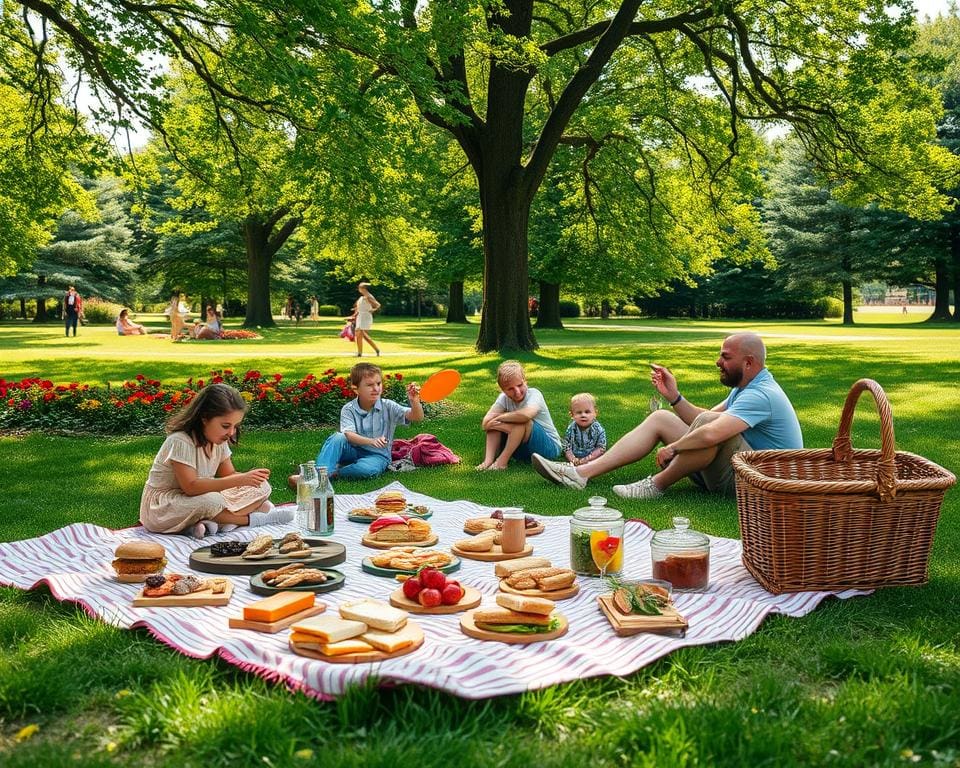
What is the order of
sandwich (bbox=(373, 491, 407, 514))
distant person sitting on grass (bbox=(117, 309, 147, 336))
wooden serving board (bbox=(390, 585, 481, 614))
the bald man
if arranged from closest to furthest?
wooden serving board (bbox=(390, 585, 481, 614)) < the bald man < sandwich (bbox=(373, 491, 407, 514)) < distant person sitting on grass (bbox=(117, 309, 147, 336))

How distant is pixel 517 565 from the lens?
4797mm

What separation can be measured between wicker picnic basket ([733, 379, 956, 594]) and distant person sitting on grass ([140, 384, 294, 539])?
3.10 metres

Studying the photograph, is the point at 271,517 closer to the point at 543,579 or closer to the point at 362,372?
the point at 362,372

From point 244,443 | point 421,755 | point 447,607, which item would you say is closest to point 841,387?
point 244,443

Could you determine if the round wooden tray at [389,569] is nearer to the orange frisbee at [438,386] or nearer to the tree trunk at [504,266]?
the orange frisbee at [438,386]

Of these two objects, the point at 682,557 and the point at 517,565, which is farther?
the point at 517,565

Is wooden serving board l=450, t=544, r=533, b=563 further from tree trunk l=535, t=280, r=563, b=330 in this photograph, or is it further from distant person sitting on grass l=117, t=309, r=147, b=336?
tree trunk l=535, t=280, r=563, b=330

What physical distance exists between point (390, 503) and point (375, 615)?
8.65 ft

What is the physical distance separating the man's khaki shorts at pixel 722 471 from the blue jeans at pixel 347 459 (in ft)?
9.42

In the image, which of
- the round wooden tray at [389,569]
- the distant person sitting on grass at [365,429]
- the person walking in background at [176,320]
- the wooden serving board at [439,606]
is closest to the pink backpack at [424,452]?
the distant person sitting on grass at [365,429]

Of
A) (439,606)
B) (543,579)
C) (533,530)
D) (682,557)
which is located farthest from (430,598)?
(533,530)

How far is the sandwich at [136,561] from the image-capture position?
15.6ft

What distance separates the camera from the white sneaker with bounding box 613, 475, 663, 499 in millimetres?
6965

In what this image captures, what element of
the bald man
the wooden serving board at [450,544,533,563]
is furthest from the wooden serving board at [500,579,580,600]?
the bald man
